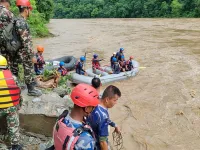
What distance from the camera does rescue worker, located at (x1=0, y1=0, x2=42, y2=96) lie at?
3357 mm

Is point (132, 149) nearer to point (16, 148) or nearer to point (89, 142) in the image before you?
point (16, 148)

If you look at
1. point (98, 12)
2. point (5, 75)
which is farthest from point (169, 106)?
point (98, 12)

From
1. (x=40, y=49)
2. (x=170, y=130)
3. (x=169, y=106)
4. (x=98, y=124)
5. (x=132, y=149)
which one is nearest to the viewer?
(x=98, y=124)

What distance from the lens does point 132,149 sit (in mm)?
4383

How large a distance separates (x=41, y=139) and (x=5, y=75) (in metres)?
1.46

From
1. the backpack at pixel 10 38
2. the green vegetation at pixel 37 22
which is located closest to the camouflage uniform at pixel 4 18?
the backpack at pixel 10 38

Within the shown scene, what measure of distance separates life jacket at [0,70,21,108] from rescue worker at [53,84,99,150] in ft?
2.37

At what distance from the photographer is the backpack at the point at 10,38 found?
11.2 feet

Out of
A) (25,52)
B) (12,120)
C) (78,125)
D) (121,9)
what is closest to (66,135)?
(78,125)

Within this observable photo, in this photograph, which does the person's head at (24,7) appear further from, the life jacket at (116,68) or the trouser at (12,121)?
the life jacket at (116,68)

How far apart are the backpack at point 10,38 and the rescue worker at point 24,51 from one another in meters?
0.06

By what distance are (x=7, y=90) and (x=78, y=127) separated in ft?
3.02

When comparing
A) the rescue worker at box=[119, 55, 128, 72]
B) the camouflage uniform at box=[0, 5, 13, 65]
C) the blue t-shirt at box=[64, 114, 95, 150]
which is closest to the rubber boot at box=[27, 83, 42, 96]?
the camouflage uniform at box=[0, 5, 13, 65]

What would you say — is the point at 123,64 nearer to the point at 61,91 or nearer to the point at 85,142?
the point at 61,91
